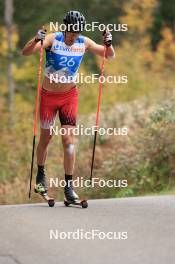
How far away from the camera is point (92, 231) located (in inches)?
307

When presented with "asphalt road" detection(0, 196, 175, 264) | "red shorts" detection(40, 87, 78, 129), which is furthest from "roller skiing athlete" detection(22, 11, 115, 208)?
"asphalt road" detection(0, 196, 175, 264)

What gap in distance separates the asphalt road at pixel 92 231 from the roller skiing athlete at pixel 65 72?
0.54 m

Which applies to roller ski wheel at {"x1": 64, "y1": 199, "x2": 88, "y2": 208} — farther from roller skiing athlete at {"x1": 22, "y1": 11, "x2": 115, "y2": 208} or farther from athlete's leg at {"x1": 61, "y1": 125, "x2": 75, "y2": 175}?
athlete's leg at {"x1": 61, "y1": 125, "x2": 75, "y2": 175}

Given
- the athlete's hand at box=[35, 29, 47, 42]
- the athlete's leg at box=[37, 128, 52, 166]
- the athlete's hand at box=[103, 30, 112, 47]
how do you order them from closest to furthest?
the athlete's hand at box=[35, 29, 47, 42] → the athlete's hand at box=[103, 30, 112, 47] → the athlete's leg at box=[37, 128, 52, 166]

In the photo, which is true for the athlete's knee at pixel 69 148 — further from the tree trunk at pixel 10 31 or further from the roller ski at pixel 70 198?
the tree trunk at pixel 10 31

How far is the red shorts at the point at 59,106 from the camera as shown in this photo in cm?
923

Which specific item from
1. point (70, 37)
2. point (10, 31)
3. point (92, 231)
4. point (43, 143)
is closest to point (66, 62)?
point (70, 37)

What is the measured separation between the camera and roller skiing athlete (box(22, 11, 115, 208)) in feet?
29.2

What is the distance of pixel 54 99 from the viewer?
9234 millimetres

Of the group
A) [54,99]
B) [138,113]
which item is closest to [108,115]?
[138,113]

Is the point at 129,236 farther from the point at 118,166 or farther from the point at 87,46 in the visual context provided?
the point at 118,166

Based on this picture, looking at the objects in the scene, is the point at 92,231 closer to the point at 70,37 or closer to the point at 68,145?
the point at 68,145

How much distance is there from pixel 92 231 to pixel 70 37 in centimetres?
229

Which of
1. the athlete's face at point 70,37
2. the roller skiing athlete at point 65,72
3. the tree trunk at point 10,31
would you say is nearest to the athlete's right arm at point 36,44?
the roller skiing athlete at point 65,72
